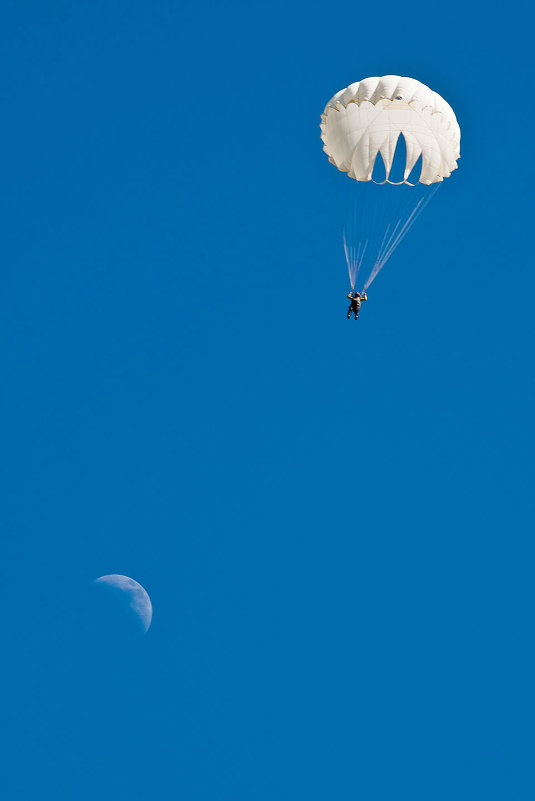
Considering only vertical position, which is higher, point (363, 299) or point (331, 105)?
point (331, 105)

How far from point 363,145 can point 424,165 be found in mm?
1853

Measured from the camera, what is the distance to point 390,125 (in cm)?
4306

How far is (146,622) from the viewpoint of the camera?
52.8 meters

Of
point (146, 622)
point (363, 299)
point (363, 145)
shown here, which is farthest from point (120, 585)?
point (363, 145)

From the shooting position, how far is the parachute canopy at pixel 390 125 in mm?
42844

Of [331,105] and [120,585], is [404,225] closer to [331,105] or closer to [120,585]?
[331,105]

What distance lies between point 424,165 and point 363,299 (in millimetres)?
4139

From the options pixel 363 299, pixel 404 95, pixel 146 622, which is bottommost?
pixel 146 622

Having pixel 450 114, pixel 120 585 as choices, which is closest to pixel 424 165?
pixel 450 114

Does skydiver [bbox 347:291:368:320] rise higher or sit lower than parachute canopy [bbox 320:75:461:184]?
lower

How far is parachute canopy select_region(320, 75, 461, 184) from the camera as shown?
42844mm

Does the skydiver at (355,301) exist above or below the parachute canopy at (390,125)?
below

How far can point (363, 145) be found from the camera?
→ 142 ft

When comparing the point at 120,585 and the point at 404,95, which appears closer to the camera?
the point at 404,95
